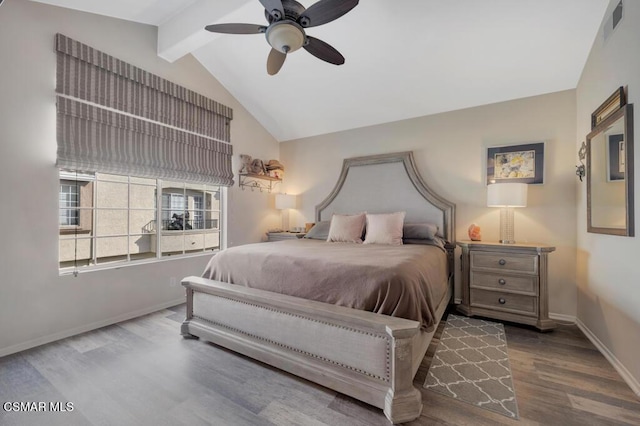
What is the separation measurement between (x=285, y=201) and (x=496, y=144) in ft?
10.2

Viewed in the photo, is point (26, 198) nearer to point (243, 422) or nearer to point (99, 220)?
point (99, 220)

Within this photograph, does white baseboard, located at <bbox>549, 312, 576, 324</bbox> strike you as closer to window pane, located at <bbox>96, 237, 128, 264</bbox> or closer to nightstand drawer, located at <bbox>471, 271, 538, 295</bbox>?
nightstand drawer, located at <bbox>471, 271, 538, 295</bbox>

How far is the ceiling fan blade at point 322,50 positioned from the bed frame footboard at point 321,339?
199 centimetres

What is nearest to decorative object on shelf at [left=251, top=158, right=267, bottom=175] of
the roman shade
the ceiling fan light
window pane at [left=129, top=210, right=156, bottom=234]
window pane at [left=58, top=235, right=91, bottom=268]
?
the roman shade

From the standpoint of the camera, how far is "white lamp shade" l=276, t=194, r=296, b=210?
467cm

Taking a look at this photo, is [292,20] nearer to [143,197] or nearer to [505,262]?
[143,197]

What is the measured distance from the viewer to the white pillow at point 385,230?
3.22 metres

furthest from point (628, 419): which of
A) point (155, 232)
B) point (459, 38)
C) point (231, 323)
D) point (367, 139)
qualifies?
point (155, 232)

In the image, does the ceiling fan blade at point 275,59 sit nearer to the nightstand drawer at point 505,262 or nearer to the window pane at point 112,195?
the window pane at point 112,195

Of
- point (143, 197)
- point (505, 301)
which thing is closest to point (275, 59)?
point (143, 197)

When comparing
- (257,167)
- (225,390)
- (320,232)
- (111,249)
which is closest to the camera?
(225,390)

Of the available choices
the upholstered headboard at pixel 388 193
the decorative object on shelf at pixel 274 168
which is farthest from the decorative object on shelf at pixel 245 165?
the upholstered headboard at pixel 388 193

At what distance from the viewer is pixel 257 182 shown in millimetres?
4613

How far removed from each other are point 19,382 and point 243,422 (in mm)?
1653
